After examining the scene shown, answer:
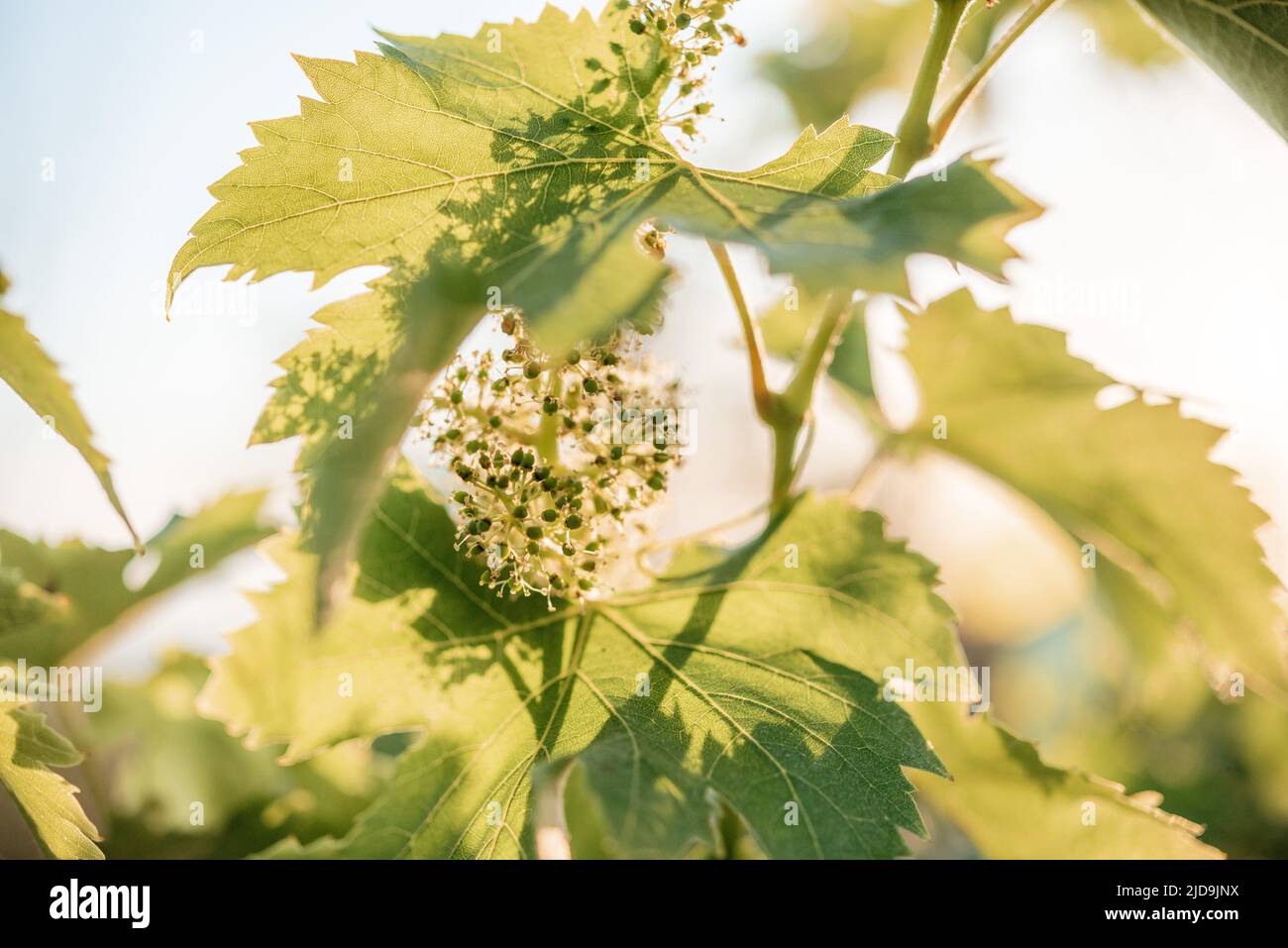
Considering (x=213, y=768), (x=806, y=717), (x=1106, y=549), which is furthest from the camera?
(x=213, y=768)

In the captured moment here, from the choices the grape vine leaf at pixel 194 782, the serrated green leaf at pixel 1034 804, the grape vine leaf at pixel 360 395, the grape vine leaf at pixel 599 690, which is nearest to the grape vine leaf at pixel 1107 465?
the serrated green leaf at pixel 1034 804

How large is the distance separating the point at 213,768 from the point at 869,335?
1119mm

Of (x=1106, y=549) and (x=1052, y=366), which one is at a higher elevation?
(x=1052, y=366)

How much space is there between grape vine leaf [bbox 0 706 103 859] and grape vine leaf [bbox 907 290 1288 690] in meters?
0.91

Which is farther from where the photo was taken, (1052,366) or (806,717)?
(1052,366)

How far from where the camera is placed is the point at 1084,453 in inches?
41.4

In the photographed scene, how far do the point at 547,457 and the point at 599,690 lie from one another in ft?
0.62

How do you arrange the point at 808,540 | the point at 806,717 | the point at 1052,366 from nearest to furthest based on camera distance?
the point at 806,717 < the point at 808,540 < the point at 1052,366

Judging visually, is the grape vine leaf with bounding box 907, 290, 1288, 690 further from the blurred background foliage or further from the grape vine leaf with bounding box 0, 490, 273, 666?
the blurred background foliage

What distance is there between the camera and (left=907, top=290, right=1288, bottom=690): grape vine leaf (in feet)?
3.14

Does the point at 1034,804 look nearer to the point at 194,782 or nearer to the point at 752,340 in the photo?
the point at 752,340

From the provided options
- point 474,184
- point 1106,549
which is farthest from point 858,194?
point 1106,549
